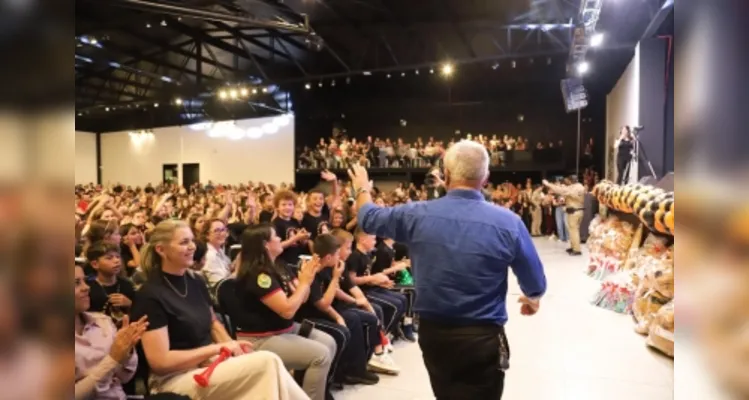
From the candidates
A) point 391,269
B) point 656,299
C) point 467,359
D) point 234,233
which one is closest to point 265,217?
point 234,233

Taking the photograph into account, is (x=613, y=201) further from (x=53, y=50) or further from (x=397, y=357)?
(x=53, y=50)

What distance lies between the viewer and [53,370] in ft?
1.43

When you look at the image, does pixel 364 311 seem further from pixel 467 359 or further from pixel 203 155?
pixel 203 155

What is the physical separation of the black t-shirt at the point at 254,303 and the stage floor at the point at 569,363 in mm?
702

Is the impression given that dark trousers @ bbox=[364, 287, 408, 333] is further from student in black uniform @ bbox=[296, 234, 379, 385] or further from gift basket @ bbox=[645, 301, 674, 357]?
gift basket @ bbox=[645, 301, 674, 357]

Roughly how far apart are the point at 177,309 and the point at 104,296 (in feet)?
2.13

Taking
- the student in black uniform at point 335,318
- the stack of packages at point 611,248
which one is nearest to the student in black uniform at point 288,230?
the student in black uniform at point 335,318

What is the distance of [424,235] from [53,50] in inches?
58.4

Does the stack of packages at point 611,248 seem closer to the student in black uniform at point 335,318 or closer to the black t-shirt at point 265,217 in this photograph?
the student in black uniform at point 335,318

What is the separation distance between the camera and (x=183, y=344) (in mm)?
2084

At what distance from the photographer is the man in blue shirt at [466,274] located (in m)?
1.76

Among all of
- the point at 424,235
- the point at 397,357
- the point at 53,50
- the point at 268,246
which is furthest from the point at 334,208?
the point at 53,50

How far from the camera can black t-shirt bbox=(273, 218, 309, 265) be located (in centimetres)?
404

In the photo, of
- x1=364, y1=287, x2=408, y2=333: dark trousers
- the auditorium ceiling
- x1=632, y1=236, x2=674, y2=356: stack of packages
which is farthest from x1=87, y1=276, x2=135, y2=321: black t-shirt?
the auditorium ceiling
